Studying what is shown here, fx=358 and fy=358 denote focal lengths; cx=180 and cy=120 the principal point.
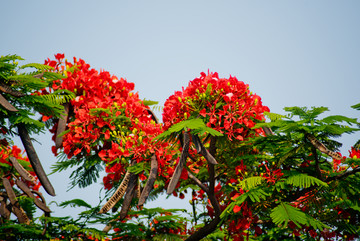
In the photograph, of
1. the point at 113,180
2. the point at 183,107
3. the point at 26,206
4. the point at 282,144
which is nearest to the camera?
the point at 282,144

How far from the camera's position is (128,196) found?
4.61m

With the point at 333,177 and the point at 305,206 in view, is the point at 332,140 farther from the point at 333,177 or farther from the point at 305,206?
the point at 305,206

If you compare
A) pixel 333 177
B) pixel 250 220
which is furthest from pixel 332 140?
pixel 250 220

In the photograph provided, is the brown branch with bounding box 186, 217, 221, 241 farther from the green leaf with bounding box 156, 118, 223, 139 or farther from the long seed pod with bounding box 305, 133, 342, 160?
the long seed pod with bounding box 305, 133, 342, 160

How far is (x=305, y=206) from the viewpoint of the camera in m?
4.87

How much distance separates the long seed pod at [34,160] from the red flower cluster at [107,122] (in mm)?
505

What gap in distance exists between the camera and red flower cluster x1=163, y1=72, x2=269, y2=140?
15.5 ft

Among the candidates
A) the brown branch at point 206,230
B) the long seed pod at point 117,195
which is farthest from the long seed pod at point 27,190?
the brown branch at point 206,230

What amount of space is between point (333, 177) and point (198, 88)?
81.5 inches

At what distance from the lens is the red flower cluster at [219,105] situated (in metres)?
4.74

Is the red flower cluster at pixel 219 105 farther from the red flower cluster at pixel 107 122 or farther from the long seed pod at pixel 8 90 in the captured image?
the long seed pod at pixel 8 90

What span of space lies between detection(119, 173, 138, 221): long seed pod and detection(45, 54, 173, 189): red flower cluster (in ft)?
0.93

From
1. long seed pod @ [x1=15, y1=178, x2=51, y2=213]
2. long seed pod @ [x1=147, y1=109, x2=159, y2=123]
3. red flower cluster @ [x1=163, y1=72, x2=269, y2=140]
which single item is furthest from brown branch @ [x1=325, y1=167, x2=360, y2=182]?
long seed pod @ [x1=15, y1=178, x2=51, y2=213]

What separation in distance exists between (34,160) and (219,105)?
2.58 m
